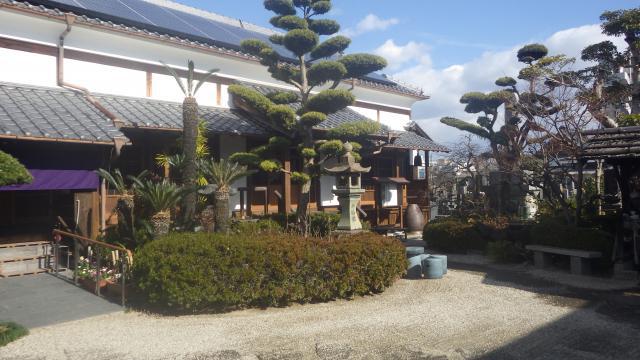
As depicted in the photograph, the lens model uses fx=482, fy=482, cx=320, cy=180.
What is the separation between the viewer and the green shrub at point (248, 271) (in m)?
7.18

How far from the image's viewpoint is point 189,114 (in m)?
9.80

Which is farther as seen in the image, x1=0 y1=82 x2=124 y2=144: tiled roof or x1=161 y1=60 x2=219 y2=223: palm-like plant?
x1=161 y1=60 x2=219 y2=223: palm-like plant

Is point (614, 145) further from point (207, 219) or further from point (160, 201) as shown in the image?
point (160, 201)

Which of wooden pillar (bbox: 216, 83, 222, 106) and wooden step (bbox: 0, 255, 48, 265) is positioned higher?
wooden pillar (bbox: 216, 83, 222, 106)

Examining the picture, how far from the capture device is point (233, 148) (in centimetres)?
1437

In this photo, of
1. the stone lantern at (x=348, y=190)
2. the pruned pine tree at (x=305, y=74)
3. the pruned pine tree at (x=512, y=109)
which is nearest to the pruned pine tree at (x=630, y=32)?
the pruned pine tree at (x=512, y=109)

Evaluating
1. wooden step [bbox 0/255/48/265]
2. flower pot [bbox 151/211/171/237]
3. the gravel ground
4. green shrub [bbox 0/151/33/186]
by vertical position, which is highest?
green shrub [bbox 0/151/33/186]

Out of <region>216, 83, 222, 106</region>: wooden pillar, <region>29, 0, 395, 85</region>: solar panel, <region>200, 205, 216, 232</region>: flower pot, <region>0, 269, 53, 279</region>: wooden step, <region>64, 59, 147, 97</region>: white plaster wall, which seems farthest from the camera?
<region>216, 83, 222, 106</region>: wooden pillar

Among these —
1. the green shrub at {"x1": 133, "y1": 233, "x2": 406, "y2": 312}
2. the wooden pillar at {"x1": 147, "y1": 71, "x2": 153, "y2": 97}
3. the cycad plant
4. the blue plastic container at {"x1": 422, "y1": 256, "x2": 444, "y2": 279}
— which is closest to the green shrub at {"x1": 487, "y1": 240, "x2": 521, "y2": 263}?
the blue plastic container at {"x1": 422, "y1": 256, "x2": 444, "y2": 279}

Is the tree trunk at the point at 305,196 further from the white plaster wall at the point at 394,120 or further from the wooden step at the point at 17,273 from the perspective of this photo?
the white plaster wall at the point at 394,120

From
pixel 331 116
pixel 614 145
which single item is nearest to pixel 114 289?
pixel 614 145

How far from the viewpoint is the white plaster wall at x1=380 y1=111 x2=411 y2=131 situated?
21169 millimetres

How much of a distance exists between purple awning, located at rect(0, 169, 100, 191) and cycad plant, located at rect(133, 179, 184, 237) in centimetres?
165

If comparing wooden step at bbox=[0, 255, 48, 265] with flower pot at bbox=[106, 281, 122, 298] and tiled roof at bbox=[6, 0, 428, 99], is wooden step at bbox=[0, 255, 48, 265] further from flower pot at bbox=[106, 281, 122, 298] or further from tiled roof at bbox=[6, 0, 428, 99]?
tiled roof at bbox=[6, 0, 428, 99]
